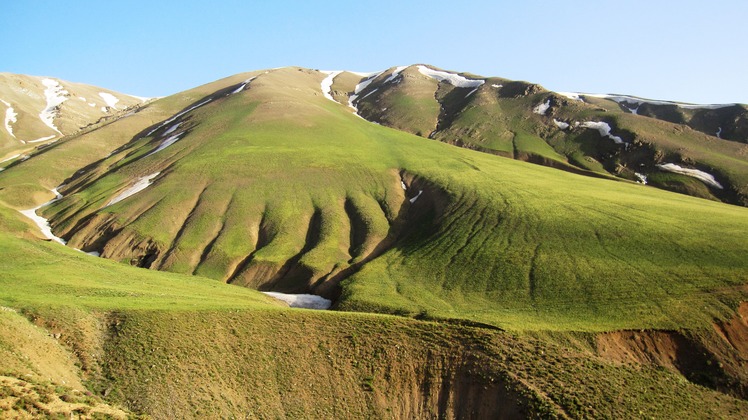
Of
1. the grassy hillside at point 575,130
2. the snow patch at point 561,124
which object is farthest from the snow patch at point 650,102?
the snow patch at point 561,124

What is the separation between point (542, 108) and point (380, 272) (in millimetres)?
107719

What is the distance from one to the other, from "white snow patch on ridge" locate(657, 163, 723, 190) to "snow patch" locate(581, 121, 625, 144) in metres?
15.1

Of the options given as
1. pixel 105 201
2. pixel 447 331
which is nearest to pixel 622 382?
pixel 447 331

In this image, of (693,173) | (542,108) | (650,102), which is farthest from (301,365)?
(650,102)

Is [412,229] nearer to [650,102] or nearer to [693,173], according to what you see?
[693,173]

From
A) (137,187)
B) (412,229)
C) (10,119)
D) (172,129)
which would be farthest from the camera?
(10,119)

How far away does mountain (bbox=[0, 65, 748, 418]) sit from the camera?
30.4 m

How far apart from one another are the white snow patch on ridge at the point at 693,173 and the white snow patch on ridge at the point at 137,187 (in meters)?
110

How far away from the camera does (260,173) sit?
9212 centimetres

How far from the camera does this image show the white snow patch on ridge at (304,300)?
5788cm

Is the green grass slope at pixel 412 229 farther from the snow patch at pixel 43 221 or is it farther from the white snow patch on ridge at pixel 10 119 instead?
the white snow patch on ridge at pixel 10 119

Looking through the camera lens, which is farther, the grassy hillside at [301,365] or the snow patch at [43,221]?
the snow patch at [43,221]

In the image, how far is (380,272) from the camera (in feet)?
204

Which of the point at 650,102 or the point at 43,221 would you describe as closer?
the point at 43,221
